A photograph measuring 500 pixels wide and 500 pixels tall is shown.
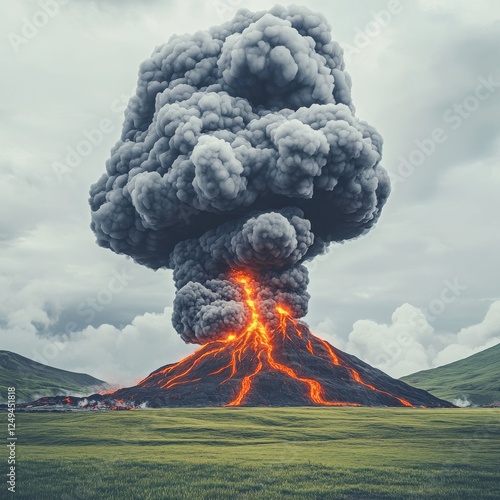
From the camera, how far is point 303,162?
91.0m

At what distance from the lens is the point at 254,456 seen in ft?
125

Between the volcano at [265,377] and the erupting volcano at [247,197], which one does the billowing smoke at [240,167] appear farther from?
the volcano at [265,377]

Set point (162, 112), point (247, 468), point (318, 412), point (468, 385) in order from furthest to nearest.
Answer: point (468, 385) → point (162, 112) → point (318, 412) → point (247, 468)

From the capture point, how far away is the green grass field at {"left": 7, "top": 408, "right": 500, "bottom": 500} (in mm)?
28703

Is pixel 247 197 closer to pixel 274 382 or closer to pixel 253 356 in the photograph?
pixel 253 356

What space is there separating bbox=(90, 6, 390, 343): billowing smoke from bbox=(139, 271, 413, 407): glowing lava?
3.31 metres

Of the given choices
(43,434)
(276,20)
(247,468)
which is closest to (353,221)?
(276,20)

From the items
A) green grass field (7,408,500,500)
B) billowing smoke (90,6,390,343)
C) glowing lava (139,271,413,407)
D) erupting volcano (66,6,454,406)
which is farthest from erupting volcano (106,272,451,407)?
green grass field (7,408,500,500)

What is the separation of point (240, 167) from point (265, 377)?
32.6 m

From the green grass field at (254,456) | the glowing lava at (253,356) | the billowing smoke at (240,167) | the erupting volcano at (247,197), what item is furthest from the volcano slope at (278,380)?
A: the green grass field at (254,456)

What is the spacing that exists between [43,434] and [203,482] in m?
25.4

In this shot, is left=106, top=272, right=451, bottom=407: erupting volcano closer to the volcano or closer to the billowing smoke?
the volcano

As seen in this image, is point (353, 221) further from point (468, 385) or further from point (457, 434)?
point (468, 385)

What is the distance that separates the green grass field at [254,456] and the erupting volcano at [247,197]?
27065 millimetres
